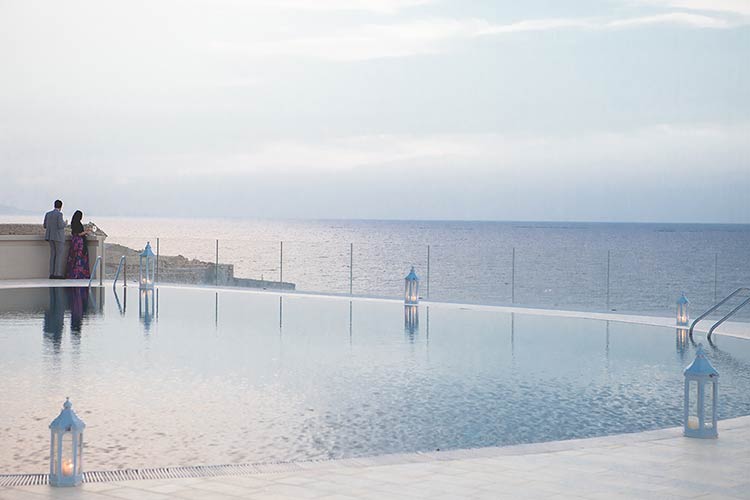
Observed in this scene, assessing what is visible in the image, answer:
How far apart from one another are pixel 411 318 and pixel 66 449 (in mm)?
10564

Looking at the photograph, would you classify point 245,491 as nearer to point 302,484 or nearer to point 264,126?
point 302,484

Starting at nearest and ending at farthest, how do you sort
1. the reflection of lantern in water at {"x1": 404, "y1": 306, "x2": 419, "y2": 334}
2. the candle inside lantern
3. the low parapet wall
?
the candle inside lantern
the reflection of lantern in water at {"x1": 404, "y1": 306, "x2": 419, "y2": 334}
the low parapet wall

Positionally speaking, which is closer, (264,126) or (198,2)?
(198,2)

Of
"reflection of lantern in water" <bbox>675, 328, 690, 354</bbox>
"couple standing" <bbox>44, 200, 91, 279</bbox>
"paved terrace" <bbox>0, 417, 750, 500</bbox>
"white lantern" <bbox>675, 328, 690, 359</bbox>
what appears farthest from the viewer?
"couple standing" <bbox>44, 200, 91, 279</bbox>

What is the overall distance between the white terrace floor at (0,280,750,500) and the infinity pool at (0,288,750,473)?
1.66ft

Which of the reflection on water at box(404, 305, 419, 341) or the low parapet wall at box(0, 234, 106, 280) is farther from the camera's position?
the low parapet wall at box(0, 234, 106, 280)

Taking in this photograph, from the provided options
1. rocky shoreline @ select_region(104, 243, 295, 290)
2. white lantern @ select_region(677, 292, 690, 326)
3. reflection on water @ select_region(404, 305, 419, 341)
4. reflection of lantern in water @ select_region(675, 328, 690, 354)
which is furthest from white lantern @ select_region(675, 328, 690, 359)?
rocky shoreline @ select_region(104, 243, 295, 290)

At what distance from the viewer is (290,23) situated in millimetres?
29328

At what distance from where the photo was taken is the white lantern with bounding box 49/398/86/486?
5723 millimetres

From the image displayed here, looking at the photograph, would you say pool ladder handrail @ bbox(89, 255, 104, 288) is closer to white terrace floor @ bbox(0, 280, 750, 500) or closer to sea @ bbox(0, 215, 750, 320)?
sea @ bbox(0, 215, 750, 320)

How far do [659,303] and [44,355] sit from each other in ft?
108

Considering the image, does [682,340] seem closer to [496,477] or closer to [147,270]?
[496,477]

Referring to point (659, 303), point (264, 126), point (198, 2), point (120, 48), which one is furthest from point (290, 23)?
point (659, 303)

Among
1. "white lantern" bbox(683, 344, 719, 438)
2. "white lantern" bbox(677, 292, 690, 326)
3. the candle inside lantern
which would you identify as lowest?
the candle inside lantern
